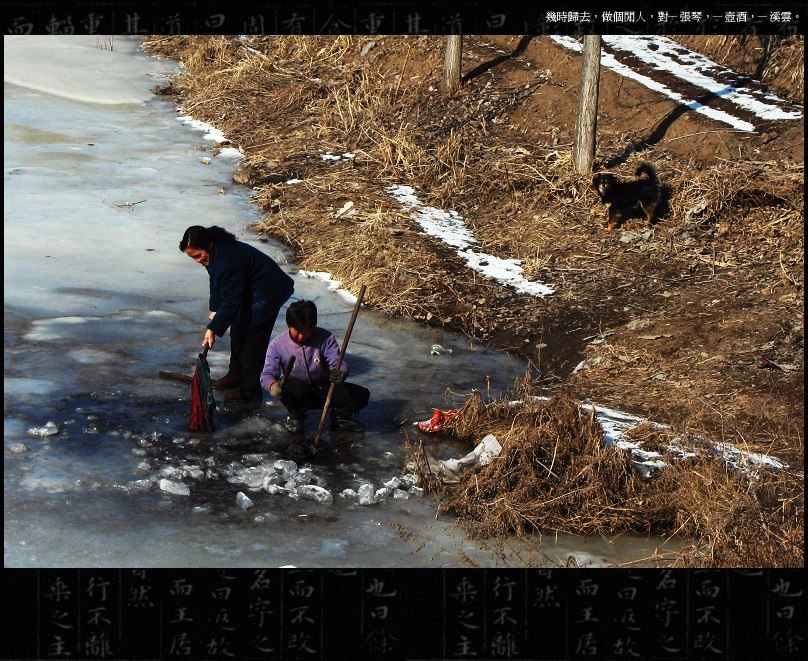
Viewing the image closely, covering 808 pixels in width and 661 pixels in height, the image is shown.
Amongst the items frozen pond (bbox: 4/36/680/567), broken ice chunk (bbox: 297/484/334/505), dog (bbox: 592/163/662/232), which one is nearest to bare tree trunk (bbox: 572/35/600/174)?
dog (bbox: 592/163/662/232)

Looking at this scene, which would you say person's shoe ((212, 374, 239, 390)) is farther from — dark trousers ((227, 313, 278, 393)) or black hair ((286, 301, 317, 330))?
black hair ((286, 301, 317, 330))

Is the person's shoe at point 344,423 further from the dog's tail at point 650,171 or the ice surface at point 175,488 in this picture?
the dog's tail at point 650,171

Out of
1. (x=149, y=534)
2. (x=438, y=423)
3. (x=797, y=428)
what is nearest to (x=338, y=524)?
(x=149, y=534)

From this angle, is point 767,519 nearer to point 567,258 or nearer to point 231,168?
point 567,258

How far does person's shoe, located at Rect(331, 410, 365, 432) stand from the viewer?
7.27 m

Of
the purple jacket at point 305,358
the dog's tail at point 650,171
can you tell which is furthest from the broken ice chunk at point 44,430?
the dog's tail at point 650,171

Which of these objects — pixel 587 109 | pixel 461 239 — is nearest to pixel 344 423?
pixel 461 239

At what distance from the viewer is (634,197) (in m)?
11.7

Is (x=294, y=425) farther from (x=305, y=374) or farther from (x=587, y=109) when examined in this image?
(x=587, y=109)

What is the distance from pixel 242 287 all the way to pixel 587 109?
6534 millimetres

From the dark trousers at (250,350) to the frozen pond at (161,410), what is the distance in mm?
217

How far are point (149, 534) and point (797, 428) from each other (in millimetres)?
4703

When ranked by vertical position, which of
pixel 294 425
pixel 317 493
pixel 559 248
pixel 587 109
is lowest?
pixel 317 493

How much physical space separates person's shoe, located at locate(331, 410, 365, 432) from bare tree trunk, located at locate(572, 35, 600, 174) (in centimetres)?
636
